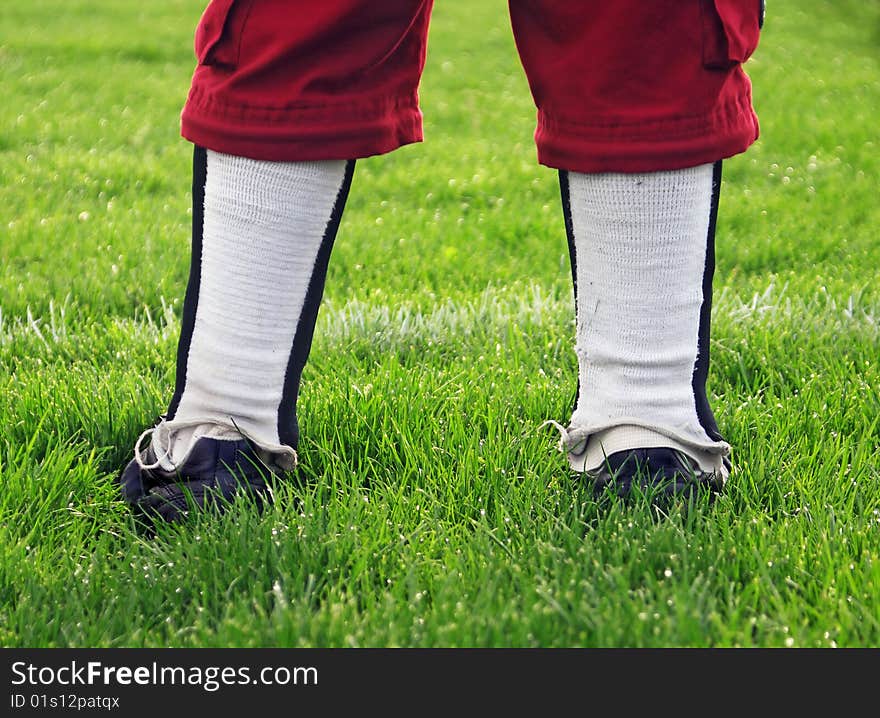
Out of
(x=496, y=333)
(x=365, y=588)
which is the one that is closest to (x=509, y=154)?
(x=496, y=333)

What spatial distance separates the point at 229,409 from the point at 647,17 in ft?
2.99

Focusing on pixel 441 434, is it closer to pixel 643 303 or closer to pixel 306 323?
pixel 306 323

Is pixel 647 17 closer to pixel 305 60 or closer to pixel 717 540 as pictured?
pixel 305 60

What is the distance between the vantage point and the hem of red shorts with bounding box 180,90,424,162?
5.47 feet

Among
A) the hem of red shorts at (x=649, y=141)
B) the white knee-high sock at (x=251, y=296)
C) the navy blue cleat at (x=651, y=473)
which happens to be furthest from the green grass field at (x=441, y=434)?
the hem of red shorts at (x=649, y=141)

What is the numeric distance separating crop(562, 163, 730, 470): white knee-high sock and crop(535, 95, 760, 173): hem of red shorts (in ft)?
0.13

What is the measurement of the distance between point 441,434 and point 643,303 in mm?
489

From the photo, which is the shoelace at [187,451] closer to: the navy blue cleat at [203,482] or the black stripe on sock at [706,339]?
the navy blue cleat at [203,482]

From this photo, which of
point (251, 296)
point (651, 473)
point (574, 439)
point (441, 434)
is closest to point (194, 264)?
point (251, 296)

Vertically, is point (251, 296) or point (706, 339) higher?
point (251, 296)

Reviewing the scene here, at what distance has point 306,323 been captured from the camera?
6.12 feet

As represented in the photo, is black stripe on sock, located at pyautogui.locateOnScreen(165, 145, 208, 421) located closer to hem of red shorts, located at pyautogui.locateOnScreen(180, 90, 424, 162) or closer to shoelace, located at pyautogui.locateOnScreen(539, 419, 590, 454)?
hem of red shorts, located at pyautogui.locateOnScreen(180, 90, 424, 162)

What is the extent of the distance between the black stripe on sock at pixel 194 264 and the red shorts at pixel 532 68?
0.21 feet
